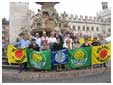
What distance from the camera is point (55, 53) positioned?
12609mm

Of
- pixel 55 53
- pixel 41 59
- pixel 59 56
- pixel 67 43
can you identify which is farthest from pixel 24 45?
pixel 67 43

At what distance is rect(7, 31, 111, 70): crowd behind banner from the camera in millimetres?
12641

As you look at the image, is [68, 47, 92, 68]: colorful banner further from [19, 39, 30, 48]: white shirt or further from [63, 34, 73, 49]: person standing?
[19, 39, 30, 48]: white shirt

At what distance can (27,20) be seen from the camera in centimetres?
3256

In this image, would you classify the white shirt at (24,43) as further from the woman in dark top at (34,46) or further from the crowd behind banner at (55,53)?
the woman in dark top at (34,46)

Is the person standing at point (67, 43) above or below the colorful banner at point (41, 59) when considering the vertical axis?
above

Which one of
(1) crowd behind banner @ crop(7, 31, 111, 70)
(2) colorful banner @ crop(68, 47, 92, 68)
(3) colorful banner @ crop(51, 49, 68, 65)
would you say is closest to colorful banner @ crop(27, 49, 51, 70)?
(1) crowd behind banner @ crop(7, 31, 111, 70)

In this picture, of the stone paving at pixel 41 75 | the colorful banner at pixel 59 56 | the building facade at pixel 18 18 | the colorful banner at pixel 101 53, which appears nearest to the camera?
the stone paving at pixel 41 75

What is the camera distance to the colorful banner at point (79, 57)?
12898mm

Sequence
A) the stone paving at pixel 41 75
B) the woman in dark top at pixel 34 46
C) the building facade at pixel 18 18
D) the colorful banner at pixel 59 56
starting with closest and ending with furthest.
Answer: the stone paving at pixel 41 75, the colorful banner at pixel 59 56, the woman in dark top at pixel 34 46, the building facade at pixel 18 18

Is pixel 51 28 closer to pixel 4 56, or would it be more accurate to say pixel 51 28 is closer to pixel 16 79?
pixel 4 56

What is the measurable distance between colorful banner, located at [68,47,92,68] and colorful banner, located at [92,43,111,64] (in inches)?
9.9

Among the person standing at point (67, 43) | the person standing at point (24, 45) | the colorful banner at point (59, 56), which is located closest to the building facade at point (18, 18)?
the person standing at point (24, 45)

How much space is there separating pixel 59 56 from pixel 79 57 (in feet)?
2.86
